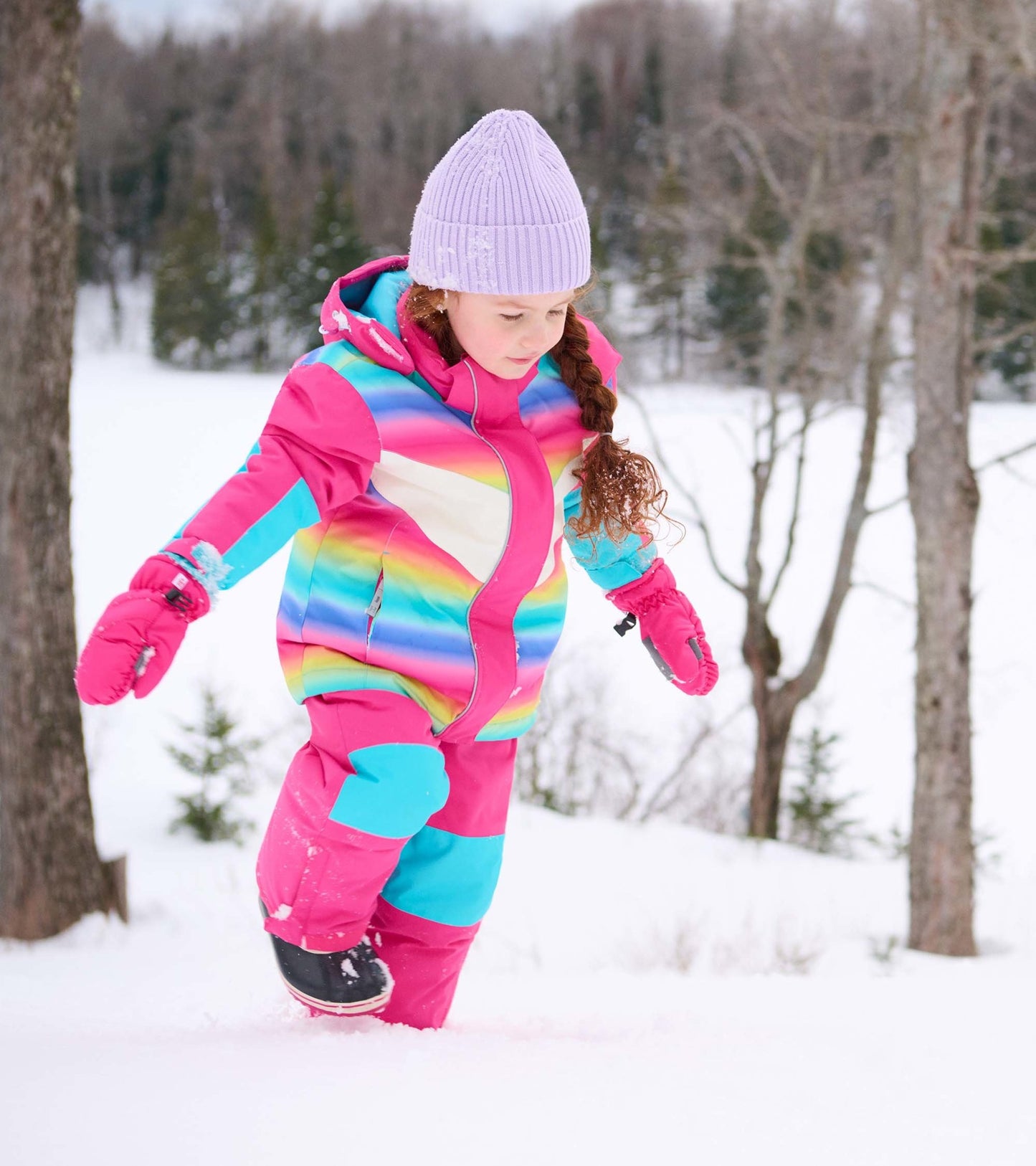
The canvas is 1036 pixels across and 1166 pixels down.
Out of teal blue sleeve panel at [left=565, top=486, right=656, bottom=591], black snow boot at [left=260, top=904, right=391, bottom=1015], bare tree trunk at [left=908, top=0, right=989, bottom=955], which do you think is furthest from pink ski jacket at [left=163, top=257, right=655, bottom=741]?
bare tree trunk at [left=908, top=0, right=989, bottom=955]

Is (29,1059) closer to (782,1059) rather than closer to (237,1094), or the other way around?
(237,1094)

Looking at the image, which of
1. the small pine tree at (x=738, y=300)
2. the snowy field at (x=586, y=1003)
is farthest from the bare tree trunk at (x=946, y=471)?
the small pine tree at (x=738, y=300)

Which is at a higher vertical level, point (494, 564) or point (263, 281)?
point (494, 564)

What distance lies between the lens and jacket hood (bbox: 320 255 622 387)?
1.74 meters

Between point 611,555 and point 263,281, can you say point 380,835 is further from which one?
point 263,281

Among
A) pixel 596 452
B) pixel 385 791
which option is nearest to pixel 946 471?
pixel 596 452

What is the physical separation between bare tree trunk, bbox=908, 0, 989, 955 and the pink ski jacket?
11.6ft

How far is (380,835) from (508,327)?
2.65ft

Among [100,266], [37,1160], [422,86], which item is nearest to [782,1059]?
[37,1160]

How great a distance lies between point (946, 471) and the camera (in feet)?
16.1

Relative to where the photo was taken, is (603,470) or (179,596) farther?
(603,470)

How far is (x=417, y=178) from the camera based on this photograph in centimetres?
2058

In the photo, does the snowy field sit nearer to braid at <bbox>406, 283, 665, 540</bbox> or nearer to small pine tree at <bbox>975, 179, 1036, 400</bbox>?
braid at <bbox>406, 283, 665, 540</bbox>

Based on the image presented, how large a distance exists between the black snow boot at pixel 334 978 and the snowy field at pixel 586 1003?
5 centimetres
